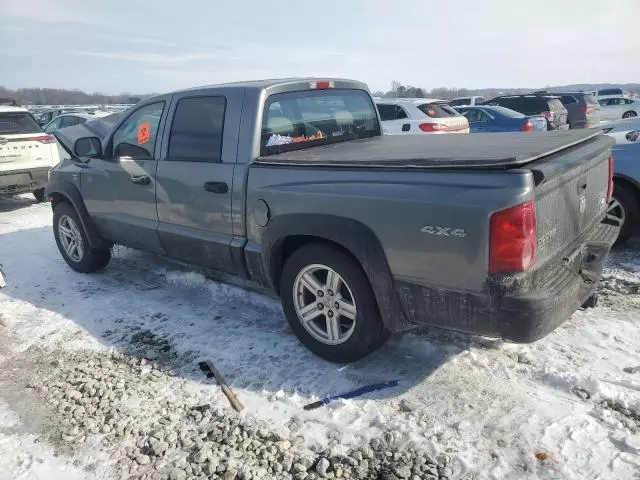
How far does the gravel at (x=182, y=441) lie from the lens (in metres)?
2.60

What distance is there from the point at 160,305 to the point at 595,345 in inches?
138

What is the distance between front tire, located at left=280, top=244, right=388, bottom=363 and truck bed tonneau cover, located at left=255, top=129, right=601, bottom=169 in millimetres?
607

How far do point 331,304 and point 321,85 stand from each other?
1.99 meters

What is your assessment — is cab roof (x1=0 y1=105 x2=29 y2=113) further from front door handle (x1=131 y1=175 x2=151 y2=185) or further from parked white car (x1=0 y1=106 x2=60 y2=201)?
front door handle (x1=131 y1=175 x2=151 y2=185)

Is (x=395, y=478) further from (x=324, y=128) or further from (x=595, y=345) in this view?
(x=324, y=128)

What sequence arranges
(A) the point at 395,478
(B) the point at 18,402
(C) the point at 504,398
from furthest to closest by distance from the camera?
(B) the point at 18,402
(C) the point at 504,398
(A) the point at 395,478

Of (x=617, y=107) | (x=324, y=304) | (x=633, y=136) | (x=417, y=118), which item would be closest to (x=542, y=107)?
(x=417, y=118)

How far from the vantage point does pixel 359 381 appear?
10.9ft

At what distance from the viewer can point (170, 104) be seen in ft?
14.6

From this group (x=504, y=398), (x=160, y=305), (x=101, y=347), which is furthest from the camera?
(x=160, y=305)

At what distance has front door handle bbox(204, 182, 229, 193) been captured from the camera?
386cm

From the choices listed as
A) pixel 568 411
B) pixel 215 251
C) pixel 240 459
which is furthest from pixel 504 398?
pixel 215 251

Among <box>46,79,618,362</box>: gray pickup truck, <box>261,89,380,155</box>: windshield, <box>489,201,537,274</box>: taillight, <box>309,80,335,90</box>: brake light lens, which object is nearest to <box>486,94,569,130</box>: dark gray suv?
<box>261,89,380,155</box>: windshield

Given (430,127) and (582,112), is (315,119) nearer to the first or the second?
(430,127)
